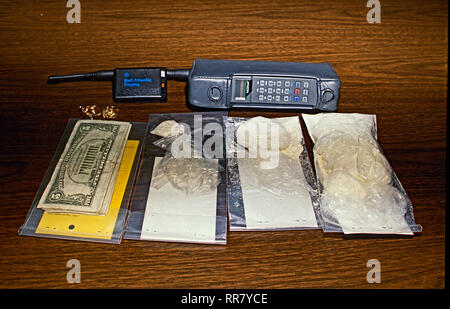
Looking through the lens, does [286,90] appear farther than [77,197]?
Yes

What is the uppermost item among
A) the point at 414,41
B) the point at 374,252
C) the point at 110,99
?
the point at 414,41

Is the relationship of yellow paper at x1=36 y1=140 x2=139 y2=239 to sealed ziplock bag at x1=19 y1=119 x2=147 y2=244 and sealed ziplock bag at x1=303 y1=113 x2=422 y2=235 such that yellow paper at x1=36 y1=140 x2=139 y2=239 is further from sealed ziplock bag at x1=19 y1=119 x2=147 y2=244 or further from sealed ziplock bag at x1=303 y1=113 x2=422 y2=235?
sealed ziplock bag at x1=303 y1=113 x2=422 y2=235

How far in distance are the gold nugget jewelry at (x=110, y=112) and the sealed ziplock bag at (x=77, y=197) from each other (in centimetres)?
3

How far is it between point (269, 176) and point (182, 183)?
15 centimetres

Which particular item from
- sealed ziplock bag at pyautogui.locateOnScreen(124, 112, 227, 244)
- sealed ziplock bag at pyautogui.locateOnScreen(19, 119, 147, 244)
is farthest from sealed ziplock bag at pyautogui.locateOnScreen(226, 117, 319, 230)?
sealed ziplock bag at pyautogui.locateOnScreen(19, 119, 147, 244)

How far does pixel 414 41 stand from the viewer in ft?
3.22

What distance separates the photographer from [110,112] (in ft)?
2.65

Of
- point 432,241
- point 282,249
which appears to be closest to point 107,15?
point 282,249

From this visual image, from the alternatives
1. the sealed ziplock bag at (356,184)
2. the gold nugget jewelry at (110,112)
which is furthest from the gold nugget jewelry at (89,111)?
the sealed ziplock bag at (356,184)

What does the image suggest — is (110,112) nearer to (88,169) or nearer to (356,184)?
(88,169)

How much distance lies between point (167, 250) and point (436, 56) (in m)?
0.79

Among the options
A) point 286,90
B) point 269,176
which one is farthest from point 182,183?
point 286,90

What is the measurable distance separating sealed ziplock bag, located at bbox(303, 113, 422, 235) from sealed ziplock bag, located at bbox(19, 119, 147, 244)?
1.04 feet

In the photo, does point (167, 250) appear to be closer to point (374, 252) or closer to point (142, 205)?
point (142, 205)
